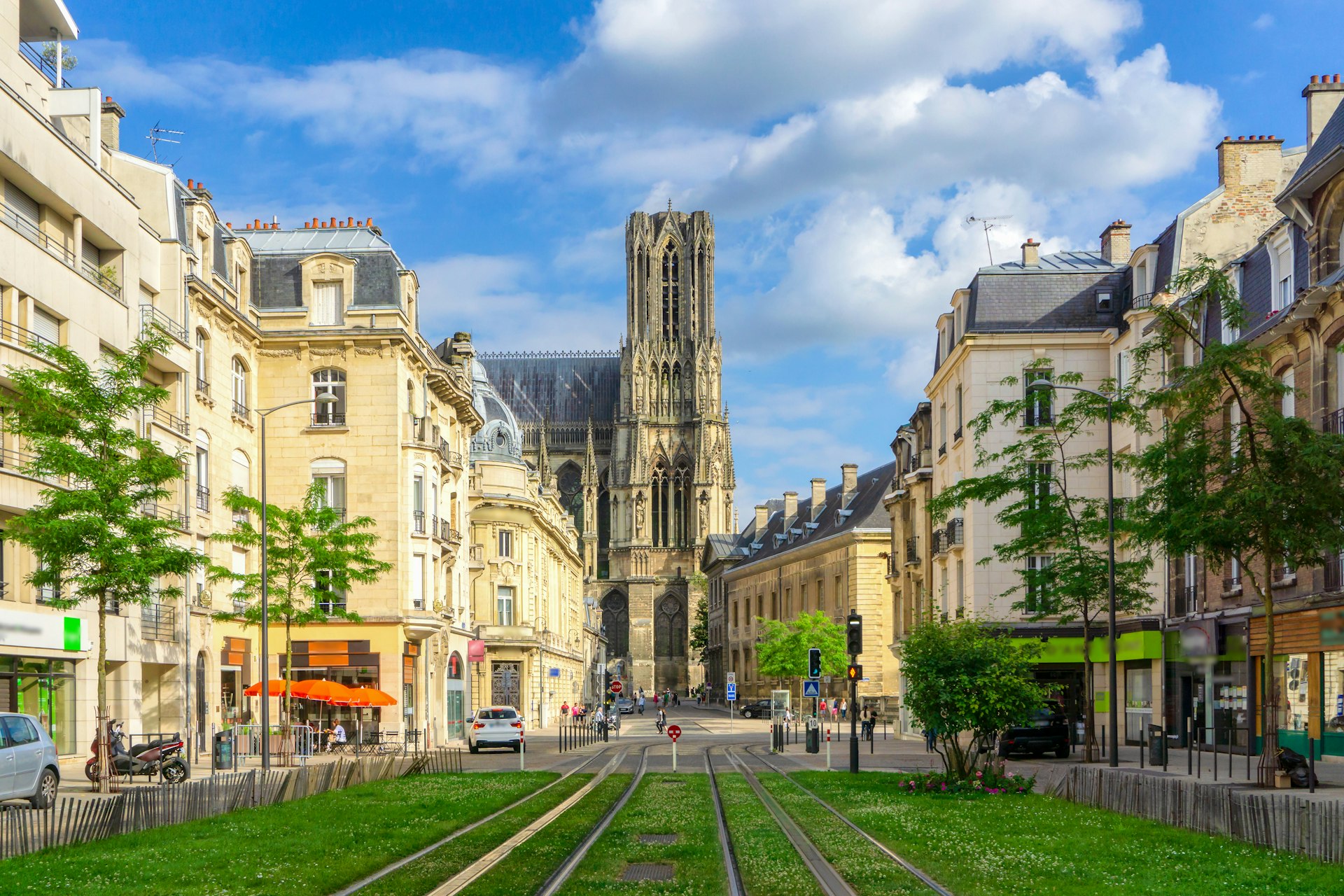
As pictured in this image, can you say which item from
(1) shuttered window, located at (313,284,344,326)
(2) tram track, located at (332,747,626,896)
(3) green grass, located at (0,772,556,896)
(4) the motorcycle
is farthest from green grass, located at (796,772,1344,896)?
(1) shuttered window, located at (313,284,344,326)

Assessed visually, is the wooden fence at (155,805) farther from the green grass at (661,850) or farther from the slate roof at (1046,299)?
the slate roof at (1046,299)

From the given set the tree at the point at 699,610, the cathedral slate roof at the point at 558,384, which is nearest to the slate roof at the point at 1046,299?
the tree at the point at 699,610

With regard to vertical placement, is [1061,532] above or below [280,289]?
below

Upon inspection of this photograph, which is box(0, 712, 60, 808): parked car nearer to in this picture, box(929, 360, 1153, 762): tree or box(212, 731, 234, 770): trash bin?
box(212, 731, 234, 770): trash bin

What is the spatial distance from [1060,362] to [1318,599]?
706 inches

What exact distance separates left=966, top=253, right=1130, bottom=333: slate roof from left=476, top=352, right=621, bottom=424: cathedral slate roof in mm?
116314

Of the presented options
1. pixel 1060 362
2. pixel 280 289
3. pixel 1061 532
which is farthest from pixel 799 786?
pixel 280 289

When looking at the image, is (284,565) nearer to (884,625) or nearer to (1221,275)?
(1221,275)

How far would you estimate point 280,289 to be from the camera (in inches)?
1951

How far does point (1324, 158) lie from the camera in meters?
28.4

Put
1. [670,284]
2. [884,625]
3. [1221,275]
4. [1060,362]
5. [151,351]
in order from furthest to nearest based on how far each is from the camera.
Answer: [670,284] < [884,625] < [1060,362] < [151,351] < [1221,275]

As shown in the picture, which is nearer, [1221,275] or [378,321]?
[1221,275]

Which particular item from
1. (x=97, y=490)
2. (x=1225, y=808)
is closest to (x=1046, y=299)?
(x=97, y=490)

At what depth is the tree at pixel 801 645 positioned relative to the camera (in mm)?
88688
